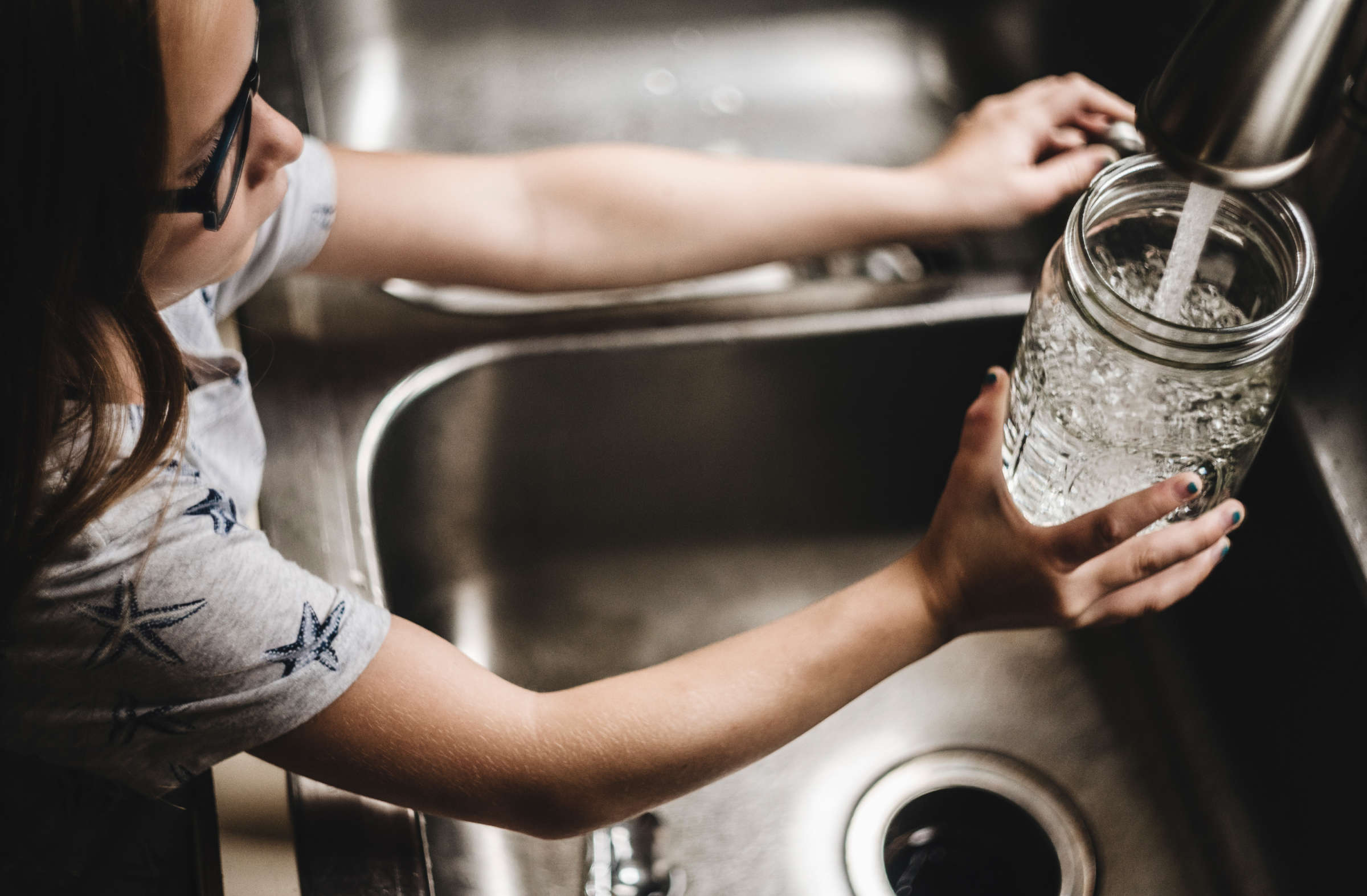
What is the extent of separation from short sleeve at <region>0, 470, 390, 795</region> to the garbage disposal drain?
36cm

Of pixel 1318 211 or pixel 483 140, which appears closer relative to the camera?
pixel 1318 211

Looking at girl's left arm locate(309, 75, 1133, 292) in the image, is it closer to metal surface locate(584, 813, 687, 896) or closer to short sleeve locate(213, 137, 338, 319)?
short sleeve locate(213, 137, 338, 319)

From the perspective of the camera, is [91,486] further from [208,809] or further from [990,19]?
[990,19]

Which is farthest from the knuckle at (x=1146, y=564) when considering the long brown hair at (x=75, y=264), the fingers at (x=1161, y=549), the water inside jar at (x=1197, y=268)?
the long brown hair at (x=75, y=264)

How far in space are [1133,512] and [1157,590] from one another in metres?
0.11

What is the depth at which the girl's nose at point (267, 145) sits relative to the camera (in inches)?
20.1

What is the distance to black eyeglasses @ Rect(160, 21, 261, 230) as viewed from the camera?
46 centimetres

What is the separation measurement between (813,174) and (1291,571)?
0.40 meters

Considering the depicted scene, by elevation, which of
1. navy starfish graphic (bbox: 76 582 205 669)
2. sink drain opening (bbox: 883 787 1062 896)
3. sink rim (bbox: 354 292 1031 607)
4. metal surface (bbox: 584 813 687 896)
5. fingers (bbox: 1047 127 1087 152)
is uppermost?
fingers (bbox: 1047 127 1087 152)

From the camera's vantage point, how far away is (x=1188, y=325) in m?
0.47

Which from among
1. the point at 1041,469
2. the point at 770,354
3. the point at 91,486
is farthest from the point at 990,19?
the point at 91,486

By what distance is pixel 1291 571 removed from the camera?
0.59 metres

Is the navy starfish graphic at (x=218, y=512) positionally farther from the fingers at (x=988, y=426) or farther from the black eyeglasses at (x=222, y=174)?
the fingers at (x=988, y=426)

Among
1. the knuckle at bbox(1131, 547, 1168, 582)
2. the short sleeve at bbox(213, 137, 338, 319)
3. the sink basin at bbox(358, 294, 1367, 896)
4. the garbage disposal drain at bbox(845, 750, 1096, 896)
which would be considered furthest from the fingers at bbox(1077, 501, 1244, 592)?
the short sleeve at bbox(213, 137, 338, 319)
